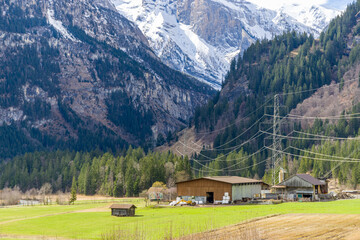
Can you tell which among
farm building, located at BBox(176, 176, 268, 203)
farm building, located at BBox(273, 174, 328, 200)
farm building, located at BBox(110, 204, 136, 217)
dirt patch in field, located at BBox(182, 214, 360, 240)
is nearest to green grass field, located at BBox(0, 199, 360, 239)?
farm building, located at BBox(110, 204, 136, 217)

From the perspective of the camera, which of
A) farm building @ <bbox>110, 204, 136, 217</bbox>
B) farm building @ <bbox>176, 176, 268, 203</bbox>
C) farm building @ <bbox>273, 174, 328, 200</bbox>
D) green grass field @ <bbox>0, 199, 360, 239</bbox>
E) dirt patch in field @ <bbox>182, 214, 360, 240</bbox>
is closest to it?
dirt patch in field @ <bbox>182, 214, 360, 240</bbox>

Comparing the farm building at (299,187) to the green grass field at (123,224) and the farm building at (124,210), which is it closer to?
the green grass field at (123,224)

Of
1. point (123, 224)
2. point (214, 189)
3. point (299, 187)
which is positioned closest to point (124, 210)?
point (123, 224)

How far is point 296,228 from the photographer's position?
5956 centimetres

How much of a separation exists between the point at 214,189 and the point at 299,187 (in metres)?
21.7

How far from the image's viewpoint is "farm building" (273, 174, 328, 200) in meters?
117

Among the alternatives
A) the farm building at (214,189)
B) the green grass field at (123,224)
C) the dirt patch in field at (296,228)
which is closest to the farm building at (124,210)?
the green grass field at (123,224)

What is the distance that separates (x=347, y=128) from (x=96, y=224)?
145 metres

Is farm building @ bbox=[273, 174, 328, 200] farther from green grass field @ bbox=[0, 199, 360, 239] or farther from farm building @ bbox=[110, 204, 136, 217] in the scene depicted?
farm building @ bbox=[110, 204, 136, 217]

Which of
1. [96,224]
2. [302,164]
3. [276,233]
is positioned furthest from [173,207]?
[302,164]

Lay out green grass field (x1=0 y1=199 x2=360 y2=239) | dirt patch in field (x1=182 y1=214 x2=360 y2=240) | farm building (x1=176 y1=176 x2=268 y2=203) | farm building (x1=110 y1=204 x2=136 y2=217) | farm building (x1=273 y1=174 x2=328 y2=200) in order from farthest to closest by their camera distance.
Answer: farm building (x1=273 y1=174 x2=328 y2=200) → farm building (x1=176 y1=176 x2=268 y2=203) → farm building (x1=110 y1=204 x2=136 y2=217) → green grass field (x1=0 y1=199 x2=360 y2=239) → dirt patch in field (x1=182 y1=214 x2=360 y2=240)

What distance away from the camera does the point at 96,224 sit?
78875 millimetres

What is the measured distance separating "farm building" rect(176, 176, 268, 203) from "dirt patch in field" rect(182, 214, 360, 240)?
3807cm

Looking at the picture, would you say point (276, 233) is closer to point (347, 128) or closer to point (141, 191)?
point (141, 191)
